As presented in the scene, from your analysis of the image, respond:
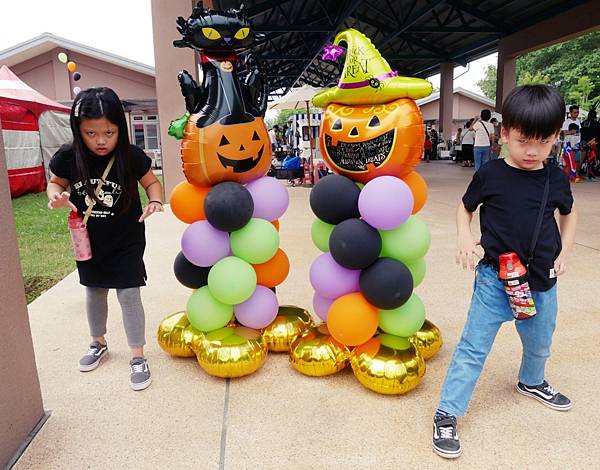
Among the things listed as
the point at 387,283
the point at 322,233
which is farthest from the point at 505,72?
the point at 387,283

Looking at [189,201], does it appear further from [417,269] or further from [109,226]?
[417,269]

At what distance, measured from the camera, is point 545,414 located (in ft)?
7.68

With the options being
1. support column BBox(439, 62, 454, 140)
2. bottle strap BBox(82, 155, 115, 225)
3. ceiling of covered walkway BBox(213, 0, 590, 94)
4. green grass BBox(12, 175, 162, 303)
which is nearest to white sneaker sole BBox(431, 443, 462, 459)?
bottle strap BBox(82, 155, 115, 225)

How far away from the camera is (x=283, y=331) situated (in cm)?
296

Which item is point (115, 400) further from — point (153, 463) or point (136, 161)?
point (136, 161)

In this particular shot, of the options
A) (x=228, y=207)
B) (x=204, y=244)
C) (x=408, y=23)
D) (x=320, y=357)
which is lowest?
(x=320, y=357)

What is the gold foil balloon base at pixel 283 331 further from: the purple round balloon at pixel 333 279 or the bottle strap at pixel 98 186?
the bottle strap at pixel 98 186

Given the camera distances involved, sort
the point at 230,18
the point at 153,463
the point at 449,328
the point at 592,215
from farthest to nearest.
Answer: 1. the point at 592,215
2. the point at 449,328
3. the point at 230,18
4. the point at 153,463

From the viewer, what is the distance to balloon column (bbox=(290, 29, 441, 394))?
2449mm

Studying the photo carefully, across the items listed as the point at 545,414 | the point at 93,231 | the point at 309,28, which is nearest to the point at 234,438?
the point at 93,231

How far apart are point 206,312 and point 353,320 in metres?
0.83

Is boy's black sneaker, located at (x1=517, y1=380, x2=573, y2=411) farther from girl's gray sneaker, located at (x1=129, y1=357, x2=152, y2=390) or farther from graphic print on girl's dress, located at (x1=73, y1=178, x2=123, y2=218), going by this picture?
graphic print on girl's dress, located at (x1=73, y1=178, x2=123, y2=218)

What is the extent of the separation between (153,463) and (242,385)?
2.30 feet

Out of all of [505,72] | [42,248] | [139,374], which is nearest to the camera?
[139,374]
